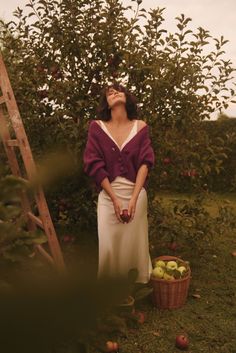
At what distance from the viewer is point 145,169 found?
3.32m

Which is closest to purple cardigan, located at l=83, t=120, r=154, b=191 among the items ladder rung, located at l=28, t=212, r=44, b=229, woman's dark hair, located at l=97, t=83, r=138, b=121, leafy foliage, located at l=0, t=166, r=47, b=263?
woman's dark hair, located at l=97, t=83, r=138, b=121

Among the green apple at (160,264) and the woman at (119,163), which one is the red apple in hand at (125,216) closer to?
the woman at (119,163)

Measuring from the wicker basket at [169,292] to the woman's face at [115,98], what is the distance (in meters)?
1.39

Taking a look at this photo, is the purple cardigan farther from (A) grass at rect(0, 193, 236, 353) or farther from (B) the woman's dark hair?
(A) grass at rect(0, 193, 236, 353)

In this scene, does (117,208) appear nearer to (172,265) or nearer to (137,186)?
(137,186)

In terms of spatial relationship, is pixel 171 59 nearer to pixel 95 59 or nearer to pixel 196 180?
pixel 95 59

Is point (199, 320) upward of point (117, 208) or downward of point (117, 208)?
downward

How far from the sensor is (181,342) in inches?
115

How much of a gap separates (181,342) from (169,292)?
1.78 feet

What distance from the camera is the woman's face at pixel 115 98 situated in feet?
10.8

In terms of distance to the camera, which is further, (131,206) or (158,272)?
(158,272)

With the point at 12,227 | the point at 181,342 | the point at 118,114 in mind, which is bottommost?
the point at 181,342

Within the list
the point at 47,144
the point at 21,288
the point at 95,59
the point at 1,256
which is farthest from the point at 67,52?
the point at 21,288

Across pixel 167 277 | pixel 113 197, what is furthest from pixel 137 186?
pixel 167 277
